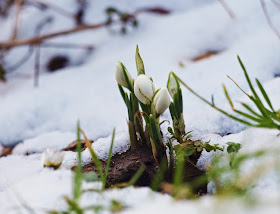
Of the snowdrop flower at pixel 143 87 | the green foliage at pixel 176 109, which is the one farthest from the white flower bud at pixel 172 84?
the snowdrop flower at pixel 143 87

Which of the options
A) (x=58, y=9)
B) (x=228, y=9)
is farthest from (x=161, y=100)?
(x=58, y=9)

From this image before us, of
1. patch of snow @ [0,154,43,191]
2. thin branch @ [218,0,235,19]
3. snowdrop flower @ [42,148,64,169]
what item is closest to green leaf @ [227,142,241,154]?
snowdrop flower @ [42,148,64,169]

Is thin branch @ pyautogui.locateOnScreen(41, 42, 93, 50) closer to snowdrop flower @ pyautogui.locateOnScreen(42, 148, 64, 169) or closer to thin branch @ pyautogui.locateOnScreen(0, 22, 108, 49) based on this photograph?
thin branch @ pyautogui.locateOnScreen(0, 22, 108, 49)

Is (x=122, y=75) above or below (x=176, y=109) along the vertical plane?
above

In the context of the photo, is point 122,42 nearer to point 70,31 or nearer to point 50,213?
point 70,31

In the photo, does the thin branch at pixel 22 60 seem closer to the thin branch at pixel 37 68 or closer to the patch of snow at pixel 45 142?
the thin branch at pixel 37 68

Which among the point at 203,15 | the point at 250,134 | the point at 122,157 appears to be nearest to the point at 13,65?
the point at 203,15

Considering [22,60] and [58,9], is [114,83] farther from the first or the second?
[58,9]
